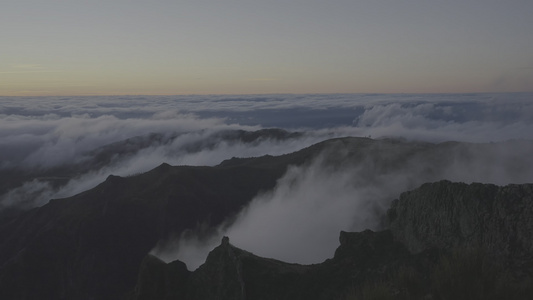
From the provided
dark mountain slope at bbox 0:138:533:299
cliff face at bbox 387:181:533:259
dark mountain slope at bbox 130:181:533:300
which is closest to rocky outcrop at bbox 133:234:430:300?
dark mountain slope at bbox 130:181:533:300

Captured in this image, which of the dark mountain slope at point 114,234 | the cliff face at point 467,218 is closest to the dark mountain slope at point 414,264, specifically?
the cliff face at point 467,218

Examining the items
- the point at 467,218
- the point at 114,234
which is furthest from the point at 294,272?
the point at 114,234

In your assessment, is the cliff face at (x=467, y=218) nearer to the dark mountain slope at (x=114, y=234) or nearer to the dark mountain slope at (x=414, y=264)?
the dark mountain slope at (x=414, y=264)

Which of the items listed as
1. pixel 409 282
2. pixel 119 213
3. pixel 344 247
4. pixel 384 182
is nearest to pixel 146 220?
pixel 119 213

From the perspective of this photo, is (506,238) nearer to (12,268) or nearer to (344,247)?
(344,247)

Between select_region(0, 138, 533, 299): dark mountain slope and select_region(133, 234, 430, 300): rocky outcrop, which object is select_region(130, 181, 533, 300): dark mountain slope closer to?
select_region(133, 234, 430, 300): rocky outcrop

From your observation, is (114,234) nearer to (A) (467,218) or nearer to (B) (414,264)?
(A) (467,218)

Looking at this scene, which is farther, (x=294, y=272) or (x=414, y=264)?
(x=294, y=272)

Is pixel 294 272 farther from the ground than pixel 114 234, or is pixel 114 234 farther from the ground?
pixel 294 272
